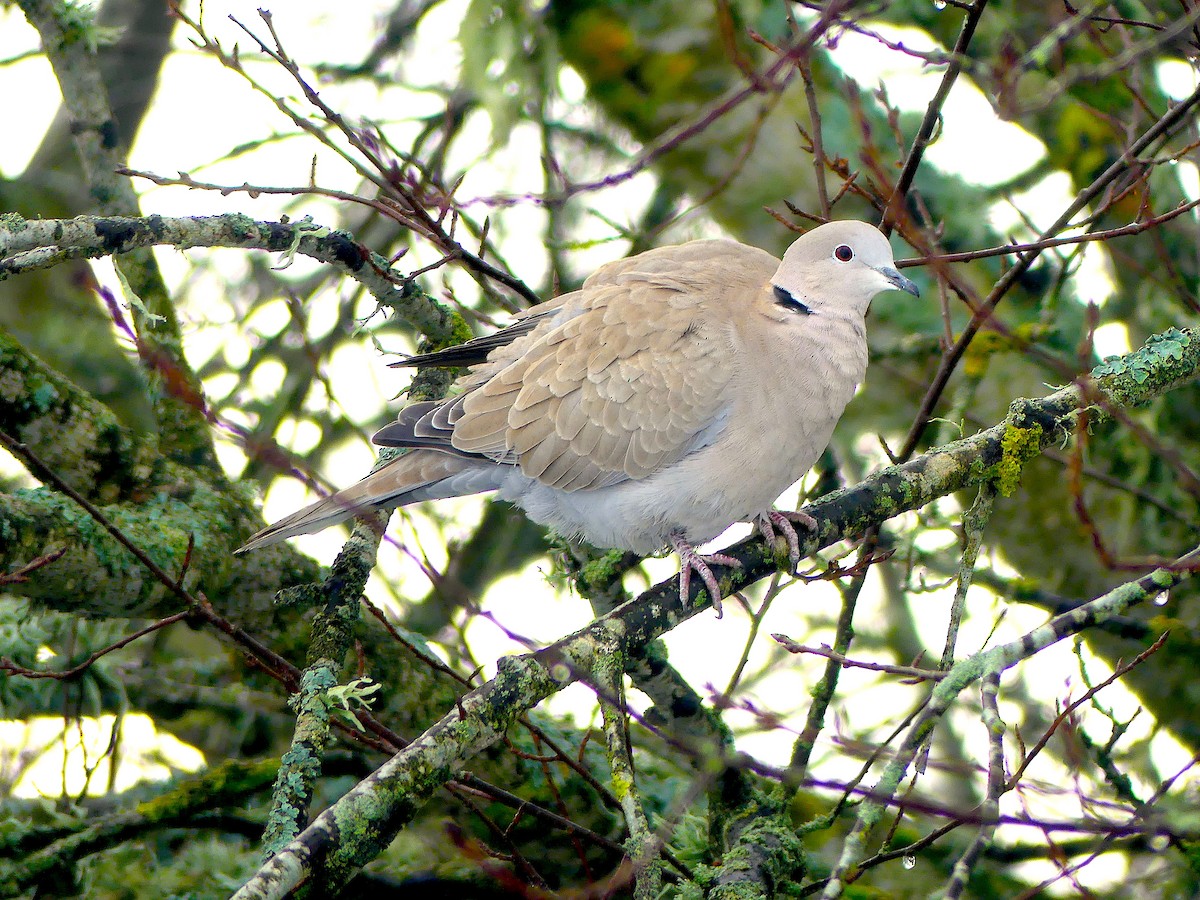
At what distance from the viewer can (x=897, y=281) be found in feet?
10.4

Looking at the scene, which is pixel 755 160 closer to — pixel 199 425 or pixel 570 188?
pixel 570 188

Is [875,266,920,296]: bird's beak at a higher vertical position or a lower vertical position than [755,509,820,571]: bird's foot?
higher

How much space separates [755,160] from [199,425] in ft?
7.96

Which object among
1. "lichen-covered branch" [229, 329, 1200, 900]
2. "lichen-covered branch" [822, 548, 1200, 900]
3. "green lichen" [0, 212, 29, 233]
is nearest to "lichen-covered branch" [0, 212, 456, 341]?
"green lichen" [0, 212, 29, 233]

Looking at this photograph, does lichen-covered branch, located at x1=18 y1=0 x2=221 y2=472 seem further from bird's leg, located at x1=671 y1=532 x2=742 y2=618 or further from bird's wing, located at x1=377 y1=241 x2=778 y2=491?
bird's leg, located at x1=671 y1=532 x2=742 y2=618

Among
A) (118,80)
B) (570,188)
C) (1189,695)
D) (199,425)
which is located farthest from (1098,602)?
(118,80)

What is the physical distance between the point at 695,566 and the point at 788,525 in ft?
0.97

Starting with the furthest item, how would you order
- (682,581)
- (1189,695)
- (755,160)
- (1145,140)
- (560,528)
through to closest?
(755,160), (1189,695), (560,528), (682,581), (1145,140)

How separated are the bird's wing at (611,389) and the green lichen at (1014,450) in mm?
738

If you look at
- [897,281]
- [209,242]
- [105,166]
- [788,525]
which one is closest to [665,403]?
[788,525]

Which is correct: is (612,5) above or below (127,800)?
above

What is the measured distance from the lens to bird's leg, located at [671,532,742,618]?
273 centimetres

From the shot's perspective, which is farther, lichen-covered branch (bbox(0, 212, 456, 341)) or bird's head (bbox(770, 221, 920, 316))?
bird's head (bbox(770, 221, 920, 316))

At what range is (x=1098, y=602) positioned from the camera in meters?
2.10
